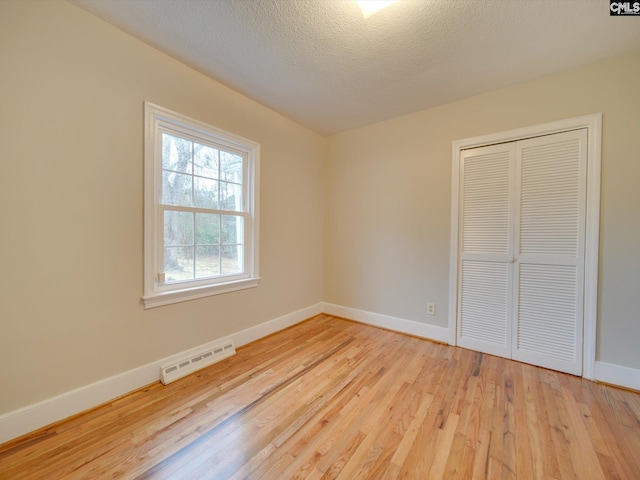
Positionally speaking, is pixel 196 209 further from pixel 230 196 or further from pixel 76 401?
pixel 76 401

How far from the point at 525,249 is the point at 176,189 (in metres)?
A: 3.12

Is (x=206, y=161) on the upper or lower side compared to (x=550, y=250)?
upper

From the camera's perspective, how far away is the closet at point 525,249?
82.4 inches

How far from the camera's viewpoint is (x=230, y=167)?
252 centimetres

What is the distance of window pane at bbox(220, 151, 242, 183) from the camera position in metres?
2.45

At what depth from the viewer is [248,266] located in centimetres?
269

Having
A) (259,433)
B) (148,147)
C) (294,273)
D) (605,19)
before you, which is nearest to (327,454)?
(259,433)

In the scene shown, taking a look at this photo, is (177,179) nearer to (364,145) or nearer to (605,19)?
(364,145)

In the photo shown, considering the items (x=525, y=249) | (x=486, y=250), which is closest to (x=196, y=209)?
(x=486, y=250)

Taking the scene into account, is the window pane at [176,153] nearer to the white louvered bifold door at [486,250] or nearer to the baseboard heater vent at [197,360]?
the baseboard heater vent at [197,360]

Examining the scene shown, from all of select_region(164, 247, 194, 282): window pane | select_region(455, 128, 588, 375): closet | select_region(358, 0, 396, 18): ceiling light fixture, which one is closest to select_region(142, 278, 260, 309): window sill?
select_region(164, 247, 194, 282): window pane

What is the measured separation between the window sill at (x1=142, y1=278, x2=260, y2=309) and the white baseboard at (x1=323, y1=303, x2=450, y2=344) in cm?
134

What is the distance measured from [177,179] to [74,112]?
0.70 metres

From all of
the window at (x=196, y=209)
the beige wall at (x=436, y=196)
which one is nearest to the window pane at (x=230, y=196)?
the window at (x=196, y=209)
